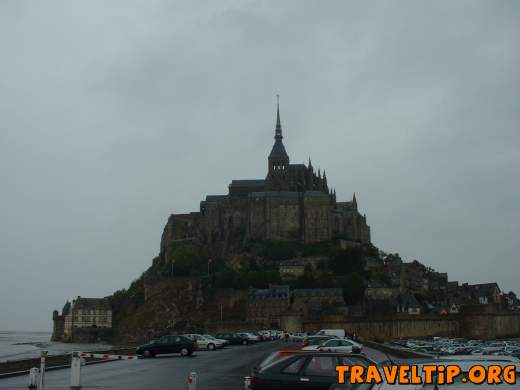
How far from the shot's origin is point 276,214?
130 meters

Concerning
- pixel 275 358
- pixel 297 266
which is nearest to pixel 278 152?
pixel 297 266

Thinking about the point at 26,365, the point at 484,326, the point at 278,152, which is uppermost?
the point at 278,152

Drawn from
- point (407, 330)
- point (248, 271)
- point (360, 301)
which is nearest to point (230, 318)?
point (248, 271)

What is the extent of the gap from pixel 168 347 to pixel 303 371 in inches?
840

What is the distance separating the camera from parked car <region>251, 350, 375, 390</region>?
14195mm

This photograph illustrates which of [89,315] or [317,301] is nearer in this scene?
[317,301]

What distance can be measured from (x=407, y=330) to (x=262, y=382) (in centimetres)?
7658

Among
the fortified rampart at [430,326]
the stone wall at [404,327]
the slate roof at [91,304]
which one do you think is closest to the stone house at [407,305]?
the stone wall at [404,327]

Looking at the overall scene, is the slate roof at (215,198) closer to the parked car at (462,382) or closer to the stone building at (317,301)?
the stone building at (317,301)

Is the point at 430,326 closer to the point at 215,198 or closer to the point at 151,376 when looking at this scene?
the point at 215,198

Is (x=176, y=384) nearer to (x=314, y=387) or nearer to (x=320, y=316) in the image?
(x=314, y=387)

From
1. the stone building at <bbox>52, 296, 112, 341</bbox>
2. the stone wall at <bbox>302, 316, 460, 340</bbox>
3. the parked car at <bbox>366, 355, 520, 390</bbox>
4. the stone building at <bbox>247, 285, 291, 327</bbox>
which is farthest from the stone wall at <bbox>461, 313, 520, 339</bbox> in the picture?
the parked car at <bbox>366, 355, 520, 390</bbox>

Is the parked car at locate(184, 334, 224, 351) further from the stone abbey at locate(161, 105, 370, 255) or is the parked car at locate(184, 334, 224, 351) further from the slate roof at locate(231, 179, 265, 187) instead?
the slate roof at locate(231, 179, 265, 187)

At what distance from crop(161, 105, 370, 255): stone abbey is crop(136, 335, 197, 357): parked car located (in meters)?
92.5
